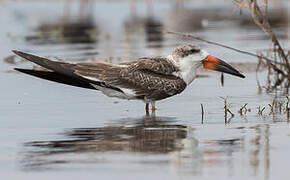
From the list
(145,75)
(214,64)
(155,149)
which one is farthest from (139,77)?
(155,149)

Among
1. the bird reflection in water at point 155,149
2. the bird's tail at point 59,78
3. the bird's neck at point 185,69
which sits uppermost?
the bird's neck at point 185,69

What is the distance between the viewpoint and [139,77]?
392 inches

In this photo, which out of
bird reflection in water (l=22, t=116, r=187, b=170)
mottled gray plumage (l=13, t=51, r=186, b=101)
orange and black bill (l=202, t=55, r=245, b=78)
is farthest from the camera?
orange and black bill (l=202, t=55, r=245, b=78)

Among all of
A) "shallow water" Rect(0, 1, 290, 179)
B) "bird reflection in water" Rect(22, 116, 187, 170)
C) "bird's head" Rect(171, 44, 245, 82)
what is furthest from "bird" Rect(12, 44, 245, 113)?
"bird reflection in water" Rect(22, 116, 187, 170)

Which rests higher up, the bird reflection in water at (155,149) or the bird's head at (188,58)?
the bird's head at (188,58)

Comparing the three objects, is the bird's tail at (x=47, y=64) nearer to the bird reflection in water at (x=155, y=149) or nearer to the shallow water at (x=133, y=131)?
the shallow water at (x=133, y=131)

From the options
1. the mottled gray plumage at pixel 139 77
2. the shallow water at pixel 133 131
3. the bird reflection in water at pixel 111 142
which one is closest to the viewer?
the shallow water at pixel 133 131

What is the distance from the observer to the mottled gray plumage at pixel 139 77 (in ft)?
32.2

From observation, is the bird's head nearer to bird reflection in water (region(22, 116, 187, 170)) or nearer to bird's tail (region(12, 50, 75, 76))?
bird reflection in water (region(22, 116, 187, 170))

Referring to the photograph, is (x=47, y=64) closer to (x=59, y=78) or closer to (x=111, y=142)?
(x=59, y=78)

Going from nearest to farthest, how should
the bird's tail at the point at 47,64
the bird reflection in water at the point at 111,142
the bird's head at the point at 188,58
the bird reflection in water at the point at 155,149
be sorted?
the bird reflection in water at the point at 155,149
the bird reflection in water at the point at 111,142
the bird's tail at the point at 47,64
the bird's head at the point at 188,58

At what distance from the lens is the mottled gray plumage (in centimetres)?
980

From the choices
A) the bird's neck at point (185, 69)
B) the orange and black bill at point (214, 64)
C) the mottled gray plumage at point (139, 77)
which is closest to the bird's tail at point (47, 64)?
the mottled gray plumage at point (139, 77)

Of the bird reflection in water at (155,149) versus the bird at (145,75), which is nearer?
the bird reflection in water at (155,149)
